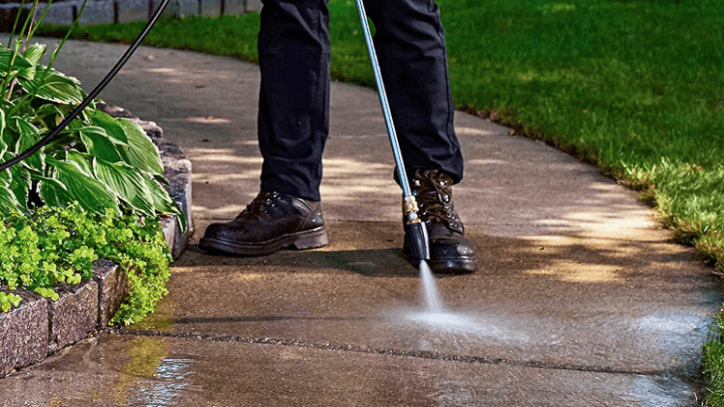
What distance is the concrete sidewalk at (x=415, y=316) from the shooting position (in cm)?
242

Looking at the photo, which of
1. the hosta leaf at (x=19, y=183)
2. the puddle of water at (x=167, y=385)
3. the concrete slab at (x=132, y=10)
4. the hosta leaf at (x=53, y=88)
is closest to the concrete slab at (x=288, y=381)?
the puddle of water at (x=167, y=385)

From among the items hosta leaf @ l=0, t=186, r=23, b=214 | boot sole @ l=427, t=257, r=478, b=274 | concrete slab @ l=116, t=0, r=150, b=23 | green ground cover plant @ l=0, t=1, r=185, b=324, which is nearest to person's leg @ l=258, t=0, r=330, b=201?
green ground cover plant @ l=0, t=1, r=185, b=324

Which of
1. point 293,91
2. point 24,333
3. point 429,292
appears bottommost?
point 429,292

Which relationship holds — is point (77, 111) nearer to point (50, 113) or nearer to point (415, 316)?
point (50, 113)

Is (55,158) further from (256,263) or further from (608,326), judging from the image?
(608,326)

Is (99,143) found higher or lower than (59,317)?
higher

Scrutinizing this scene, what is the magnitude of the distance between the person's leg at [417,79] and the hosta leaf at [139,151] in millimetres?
835

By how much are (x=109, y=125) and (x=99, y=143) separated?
0.33ft

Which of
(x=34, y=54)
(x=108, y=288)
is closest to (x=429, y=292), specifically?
(x=108, y=288)

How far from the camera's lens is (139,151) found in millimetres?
3305

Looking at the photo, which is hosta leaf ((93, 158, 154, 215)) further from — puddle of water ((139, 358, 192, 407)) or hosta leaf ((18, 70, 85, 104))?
puddle of water ((139, 358, 192, 407))

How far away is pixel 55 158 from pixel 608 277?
181 centimetres

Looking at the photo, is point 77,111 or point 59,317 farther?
point 77,111

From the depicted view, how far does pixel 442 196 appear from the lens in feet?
11.6
